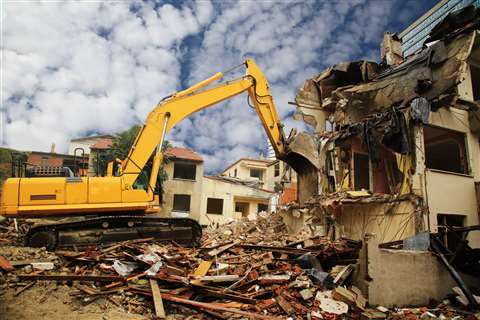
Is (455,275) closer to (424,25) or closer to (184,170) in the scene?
(424,25)

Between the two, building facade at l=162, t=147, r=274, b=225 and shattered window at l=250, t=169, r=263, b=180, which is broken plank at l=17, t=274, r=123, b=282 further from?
shattered window at l=250, t=169, r=263, b=180

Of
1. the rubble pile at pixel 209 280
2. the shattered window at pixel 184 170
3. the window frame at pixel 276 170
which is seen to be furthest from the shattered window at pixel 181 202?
the rubble pile at pixel 209 280

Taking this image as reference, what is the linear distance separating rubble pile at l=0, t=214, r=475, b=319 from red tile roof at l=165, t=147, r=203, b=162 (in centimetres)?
1989

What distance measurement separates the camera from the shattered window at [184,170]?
91.6 ft

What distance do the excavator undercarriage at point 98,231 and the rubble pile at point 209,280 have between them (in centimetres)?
45

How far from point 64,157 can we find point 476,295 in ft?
89.9

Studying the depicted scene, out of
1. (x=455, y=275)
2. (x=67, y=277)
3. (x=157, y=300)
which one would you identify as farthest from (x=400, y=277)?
(x=67, y=277)

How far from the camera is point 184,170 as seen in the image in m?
28.2

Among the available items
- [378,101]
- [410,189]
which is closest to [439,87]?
[378,101]

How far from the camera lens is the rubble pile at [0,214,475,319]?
18.9 ft

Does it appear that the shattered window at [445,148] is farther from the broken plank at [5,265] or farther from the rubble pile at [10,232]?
the rubble pile at [10,232]

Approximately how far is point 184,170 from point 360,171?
17099 millimetres

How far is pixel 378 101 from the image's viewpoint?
13852 millimetres

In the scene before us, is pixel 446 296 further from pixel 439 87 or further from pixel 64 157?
pixel 64 157
